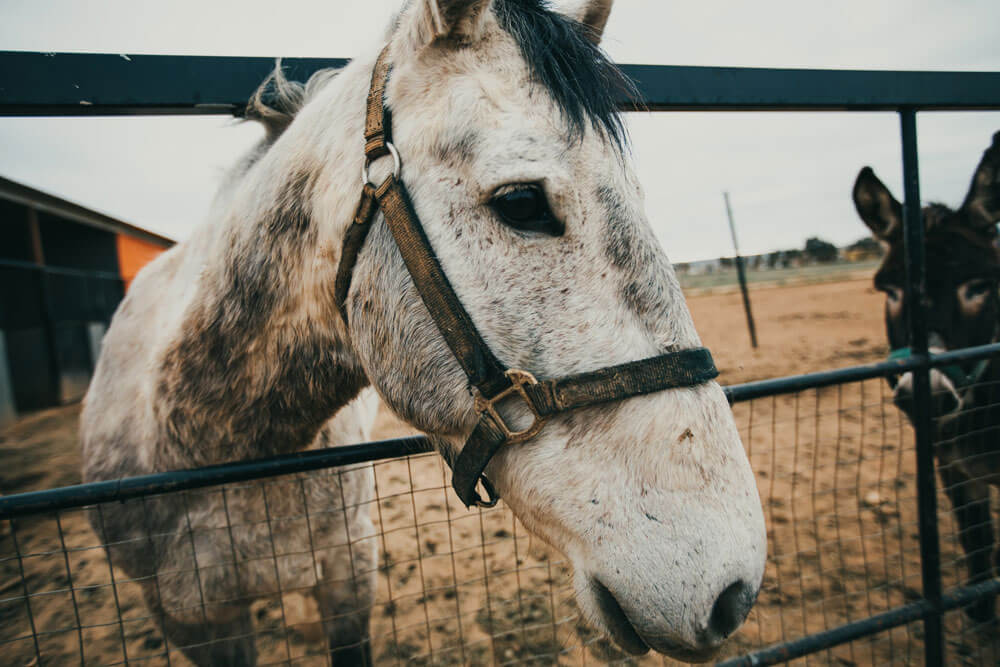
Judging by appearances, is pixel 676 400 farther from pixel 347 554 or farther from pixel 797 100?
pixel 347 554

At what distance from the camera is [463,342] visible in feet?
3.22

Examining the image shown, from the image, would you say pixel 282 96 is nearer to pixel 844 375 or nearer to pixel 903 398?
pixel 844 375

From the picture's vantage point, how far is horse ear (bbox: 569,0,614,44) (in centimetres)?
135

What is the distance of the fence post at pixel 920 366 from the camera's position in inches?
70.0

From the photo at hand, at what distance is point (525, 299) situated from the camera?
3.14 ft

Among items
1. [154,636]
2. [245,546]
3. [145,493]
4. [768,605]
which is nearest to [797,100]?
[145,493]

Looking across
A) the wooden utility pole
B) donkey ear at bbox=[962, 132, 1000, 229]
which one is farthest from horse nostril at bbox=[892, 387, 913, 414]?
the wooden utility pole

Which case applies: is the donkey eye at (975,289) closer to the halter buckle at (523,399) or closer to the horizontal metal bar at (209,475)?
the horizontal metal bar at (209,475)

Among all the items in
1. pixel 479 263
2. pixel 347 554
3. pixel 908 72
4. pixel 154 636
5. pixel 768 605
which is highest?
pixel 908 72

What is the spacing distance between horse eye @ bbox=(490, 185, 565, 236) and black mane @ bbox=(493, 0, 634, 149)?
172mm

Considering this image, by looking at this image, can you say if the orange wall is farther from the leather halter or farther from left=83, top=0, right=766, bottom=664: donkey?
the leather halter

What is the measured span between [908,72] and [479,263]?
1.89 metres

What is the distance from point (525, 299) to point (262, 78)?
110cm

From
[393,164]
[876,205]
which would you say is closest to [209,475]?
[393,164]
